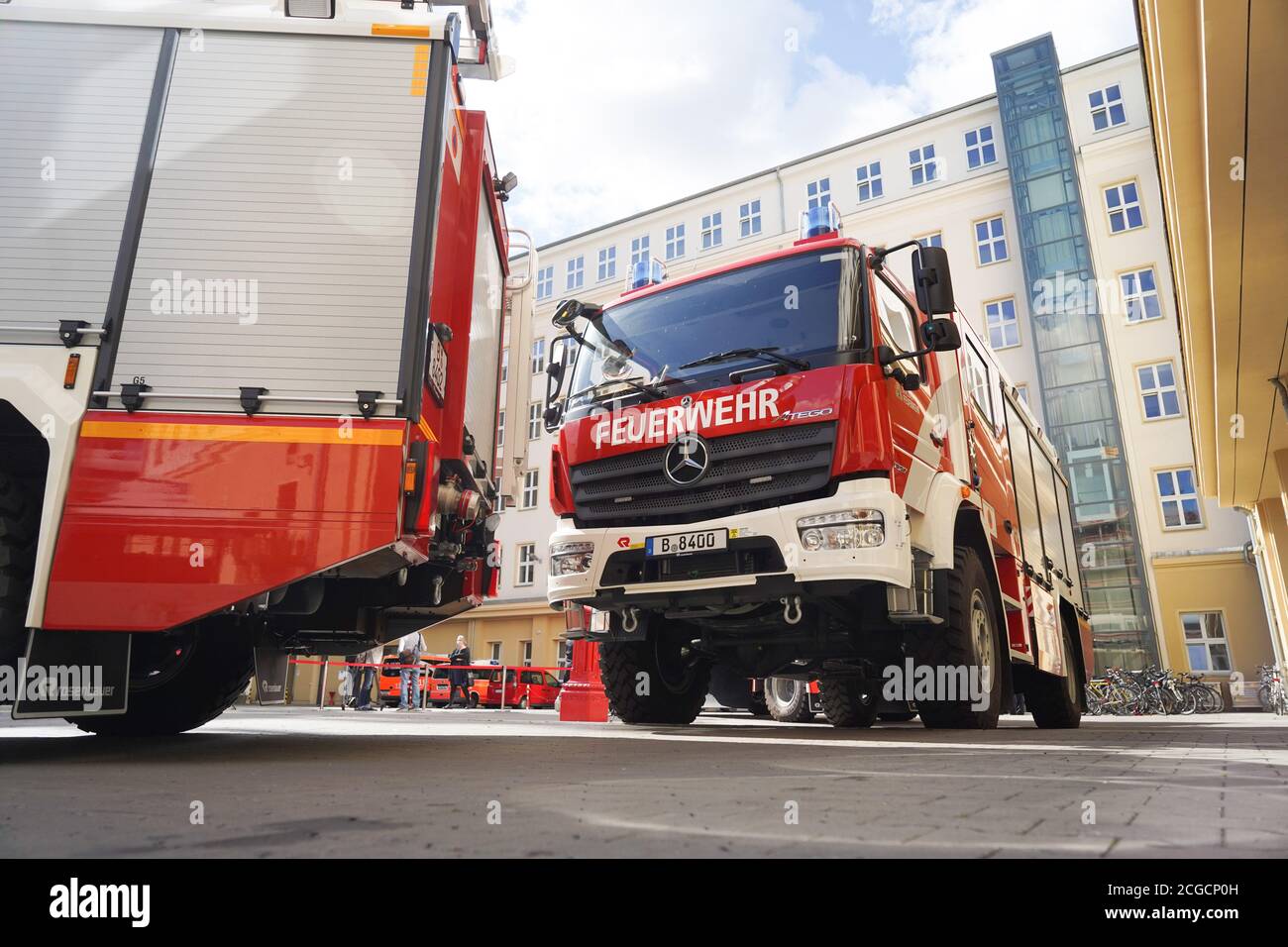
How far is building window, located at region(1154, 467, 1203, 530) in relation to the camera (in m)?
24.5

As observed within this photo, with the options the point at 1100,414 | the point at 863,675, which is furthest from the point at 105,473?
the point at 1100,414

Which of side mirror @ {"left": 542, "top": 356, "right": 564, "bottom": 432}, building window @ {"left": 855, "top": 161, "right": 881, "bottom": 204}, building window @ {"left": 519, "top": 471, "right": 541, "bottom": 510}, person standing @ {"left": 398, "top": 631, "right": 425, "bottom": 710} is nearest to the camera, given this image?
side mirror @ {"left": 542, "top": 356, "right": 564, "bottom": 432}

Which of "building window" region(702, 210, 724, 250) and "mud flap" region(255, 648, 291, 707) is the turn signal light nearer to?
"mud flap" region(255, 648, 291, 707)

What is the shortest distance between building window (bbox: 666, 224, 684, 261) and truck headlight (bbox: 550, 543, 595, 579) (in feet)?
106

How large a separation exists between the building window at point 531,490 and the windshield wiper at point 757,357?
31987 mm

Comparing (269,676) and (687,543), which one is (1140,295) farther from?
(269,676)

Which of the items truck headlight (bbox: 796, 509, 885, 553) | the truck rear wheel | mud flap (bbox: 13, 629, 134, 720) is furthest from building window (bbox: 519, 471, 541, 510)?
mud flap (bbox: 13, 629, 134, 720)

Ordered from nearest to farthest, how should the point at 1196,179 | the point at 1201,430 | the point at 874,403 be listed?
the point at 874,403 < the point at 1196,179 < the point at 1201,430

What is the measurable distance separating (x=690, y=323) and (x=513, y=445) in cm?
153

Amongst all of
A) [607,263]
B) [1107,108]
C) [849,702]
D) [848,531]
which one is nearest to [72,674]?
[848,531]

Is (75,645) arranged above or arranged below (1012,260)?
below

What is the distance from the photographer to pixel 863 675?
674 centimetres

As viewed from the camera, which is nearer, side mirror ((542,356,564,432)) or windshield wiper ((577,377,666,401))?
windshield wiper ((577,377,666,401))
